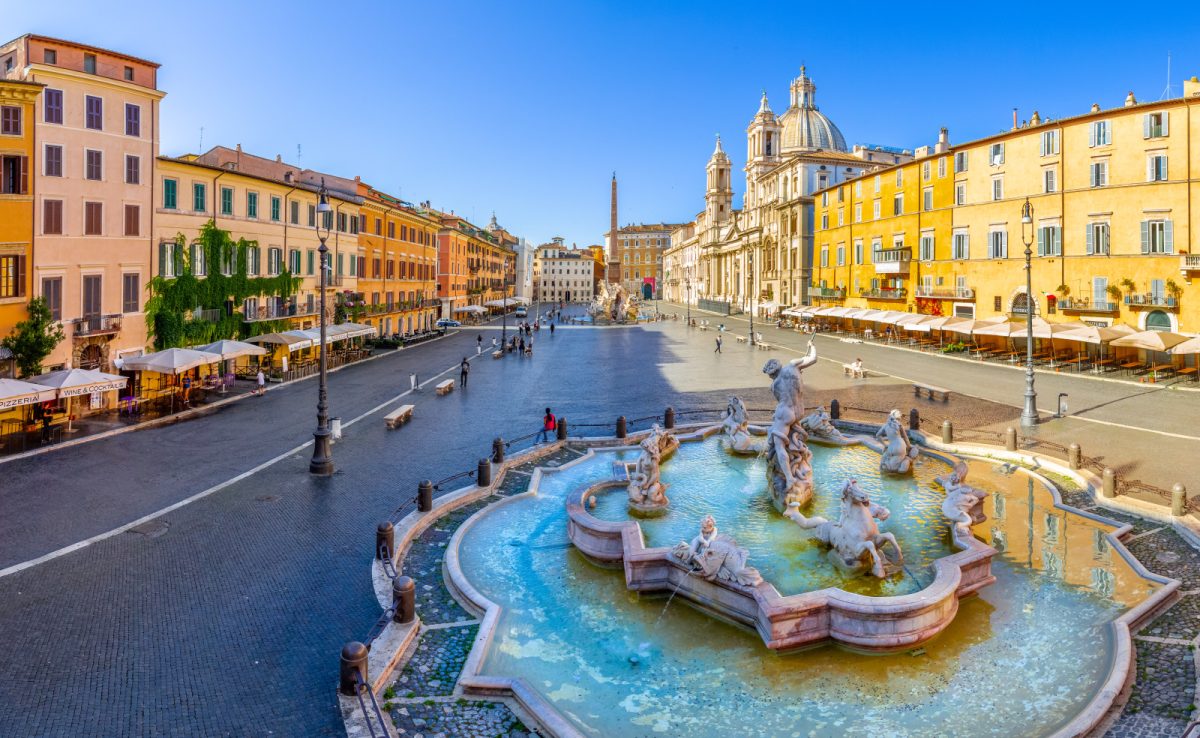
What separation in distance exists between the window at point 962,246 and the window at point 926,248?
97.1 inches

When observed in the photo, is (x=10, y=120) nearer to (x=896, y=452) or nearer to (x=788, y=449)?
(x=788, y=449)

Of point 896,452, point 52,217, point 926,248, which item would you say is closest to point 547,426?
point 896,452

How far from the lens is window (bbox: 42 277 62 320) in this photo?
22641mm

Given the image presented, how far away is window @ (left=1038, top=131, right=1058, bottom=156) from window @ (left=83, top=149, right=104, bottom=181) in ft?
145

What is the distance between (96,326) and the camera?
24.4 meters

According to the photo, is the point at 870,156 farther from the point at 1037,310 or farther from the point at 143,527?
the point at 143,527

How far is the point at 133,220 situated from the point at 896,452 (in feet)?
88.5

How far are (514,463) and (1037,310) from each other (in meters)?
34.9

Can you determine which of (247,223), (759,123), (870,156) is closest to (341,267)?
(247,223)

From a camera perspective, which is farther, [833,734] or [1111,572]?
[1111,572]

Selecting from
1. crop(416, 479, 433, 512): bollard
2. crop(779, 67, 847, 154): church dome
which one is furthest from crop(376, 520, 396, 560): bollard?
crop(779, 67, 847, 154): church dome

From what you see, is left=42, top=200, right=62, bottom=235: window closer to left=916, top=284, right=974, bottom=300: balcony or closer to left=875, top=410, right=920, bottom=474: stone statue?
left=875, top=410, right=920, bottom=474: stone statue

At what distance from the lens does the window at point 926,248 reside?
48406 mm

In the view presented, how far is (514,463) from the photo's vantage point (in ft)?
54.4
